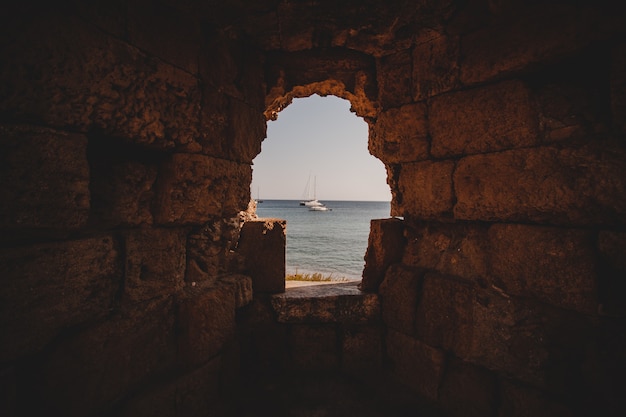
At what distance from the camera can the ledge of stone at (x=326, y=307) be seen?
287 centimetres

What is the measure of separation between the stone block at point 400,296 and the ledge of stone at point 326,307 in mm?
112

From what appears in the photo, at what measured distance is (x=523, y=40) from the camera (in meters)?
2.03

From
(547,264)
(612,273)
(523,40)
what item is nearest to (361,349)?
(547,264)

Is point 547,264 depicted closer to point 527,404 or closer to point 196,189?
point 527,404

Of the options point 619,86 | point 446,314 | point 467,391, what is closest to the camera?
point 619,86

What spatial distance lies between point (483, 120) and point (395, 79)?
941mm

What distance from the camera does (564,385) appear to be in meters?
1.92

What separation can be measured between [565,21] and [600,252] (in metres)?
1.42

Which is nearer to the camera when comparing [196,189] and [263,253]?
[196,189]

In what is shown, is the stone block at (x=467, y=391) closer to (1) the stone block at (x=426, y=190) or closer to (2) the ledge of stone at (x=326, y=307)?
(2) the ledge of stone at (x=326, y=307)

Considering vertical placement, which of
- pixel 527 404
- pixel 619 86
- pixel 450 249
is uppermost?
pixel 619 86

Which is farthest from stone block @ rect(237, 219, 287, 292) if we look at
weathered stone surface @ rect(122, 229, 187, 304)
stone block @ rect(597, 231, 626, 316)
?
stone block @ rect(597, 231, 626, 316)

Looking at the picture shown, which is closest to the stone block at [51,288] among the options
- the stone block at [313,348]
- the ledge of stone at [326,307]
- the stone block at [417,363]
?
the ledge of stone at [326,307]

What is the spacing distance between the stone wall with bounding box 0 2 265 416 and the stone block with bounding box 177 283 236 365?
0.03 ft
